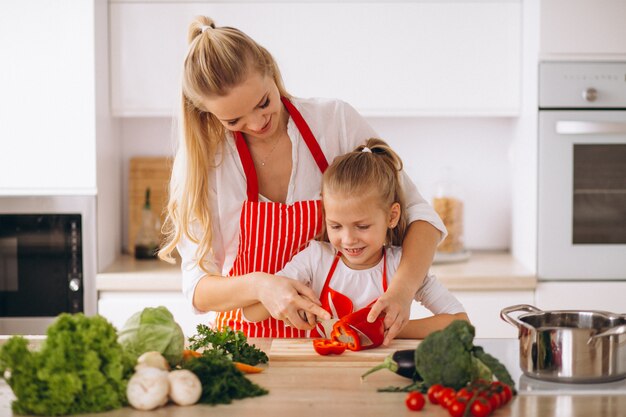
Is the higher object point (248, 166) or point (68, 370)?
point (248, 166)

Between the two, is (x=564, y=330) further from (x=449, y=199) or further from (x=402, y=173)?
(x=449, y=199)

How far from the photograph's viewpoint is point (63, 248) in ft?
11.0

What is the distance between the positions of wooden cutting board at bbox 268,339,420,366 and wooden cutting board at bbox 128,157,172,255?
1.98m

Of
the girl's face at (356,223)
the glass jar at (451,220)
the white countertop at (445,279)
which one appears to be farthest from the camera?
the glass jar at (451,220)

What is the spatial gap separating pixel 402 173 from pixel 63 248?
1653mm

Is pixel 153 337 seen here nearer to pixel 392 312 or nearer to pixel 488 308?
pixel 392 312

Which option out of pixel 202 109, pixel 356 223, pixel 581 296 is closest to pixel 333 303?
pixel 356 223

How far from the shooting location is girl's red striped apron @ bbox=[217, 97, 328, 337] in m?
2.20

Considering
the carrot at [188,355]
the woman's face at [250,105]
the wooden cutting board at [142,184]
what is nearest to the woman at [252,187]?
the woman's face at [250,105]

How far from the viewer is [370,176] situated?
2.07m

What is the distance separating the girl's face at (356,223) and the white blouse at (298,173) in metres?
0.12

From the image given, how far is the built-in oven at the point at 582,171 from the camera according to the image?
3.25m

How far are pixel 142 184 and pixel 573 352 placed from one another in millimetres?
2505

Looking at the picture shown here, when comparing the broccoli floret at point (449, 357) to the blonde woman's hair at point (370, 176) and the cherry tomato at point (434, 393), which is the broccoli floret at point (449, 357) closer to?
the cherry tomato at point (434, 393)
